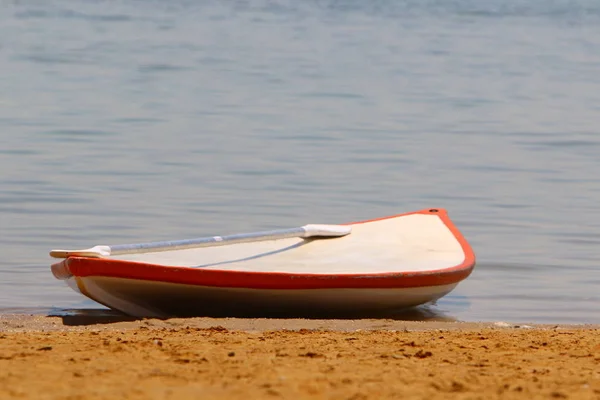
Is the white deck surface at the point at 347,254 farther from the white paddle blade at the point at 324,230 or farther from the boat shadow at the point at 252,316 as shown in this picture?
the boat shadow at the point at 252,316

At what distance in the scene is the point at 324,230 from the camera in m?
9.23

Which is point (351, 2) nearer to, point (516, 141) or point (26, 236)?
point (516, 141)

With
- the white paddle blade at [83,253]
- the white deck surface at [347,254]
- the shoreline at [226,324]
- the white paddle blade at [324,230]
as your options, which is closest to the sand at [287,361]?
the shoreline at [226,324]

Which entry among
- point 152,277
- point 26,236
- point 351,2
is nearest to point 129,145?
point 26,236

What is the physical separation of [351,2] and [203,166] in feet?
107

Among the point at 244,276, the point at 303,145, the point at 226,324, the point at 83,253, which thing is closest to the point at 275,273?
the point at 244,276

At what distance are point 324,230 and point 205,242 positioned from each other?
107cm

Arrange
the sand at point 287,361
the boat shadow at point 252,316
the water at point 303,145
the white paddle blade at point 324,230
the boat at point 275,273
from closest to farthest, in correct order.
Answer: the sand at point 287,361 → the boat at point 275,273 → the boat shadow at point 252,316 → the white paddle blade at point 324,230 → the water at point 303,145

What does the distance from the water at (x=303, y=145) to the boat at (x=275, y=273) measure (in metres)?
0.51

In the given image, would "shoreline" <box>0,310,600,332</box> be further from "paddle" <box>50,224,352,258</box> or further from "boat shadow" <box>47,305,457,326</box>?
"paddle" <box>50,224,352,258</box>

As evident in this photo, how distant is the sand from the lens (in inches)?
205

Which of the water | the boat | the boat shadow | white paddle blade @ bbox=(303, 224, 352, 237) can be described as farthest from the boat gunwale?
white paddle blade @ bbox=(303, 224, 352, 237)

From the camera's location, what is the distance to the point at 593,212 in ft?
42.2

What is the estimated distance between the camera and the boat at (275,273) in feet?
25.3
